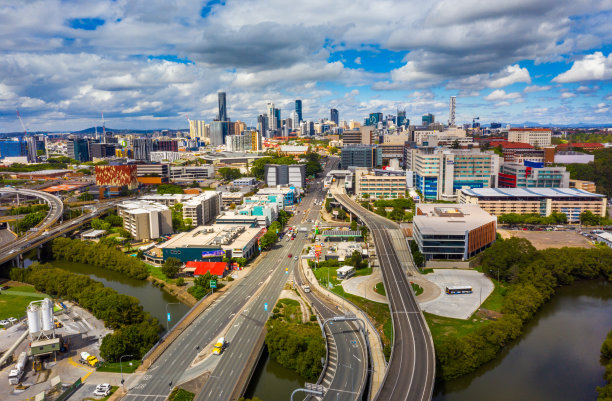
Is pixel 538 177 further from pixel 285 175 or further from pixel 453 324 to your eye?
pixel 453 324

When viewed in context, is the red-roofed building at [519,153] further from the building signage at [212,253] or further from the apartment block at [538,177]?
the building signage at [212,253]

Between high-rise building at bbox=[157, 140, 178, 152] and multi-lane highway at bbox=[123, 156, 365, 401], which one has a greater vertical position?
high-rise building at bbox=[157, 140, 178, 152]

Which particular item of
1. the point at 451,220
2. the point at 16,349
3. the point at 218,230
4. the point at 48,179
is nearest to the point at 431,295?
the point at 451,220

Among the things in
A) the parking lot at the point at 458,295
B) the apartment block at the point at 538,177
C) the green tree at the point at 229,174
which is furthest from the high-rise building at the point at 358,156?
the parking lot at the point at 458,295

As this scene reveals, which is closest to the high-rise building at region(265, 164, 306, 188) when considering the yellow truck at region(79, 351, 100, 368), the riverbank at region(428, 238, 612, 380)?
the riverbank at region(428, 238, 612, 380)

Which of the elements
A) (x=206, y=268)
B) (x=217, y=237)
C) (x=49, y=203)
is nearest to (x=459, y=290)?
(x=206, y=268)

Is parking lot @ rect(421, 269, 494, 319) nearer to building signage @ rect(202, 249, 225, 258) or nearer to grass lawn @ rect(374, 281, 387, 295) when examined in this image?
grass lawn @ rect(374, 281, 387, 295)

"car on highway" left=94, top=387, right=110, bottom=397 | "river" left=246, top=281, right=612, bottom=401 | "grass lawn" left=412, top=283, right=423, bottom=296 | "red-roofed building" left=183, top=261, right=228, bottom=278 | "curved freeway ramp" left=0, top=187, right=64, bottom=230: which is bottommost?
"river" left=246, top=281, right=612, bottom=401
